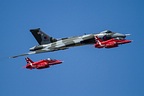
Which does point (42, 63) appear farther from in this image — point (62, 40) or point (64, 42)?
point (62, 40)

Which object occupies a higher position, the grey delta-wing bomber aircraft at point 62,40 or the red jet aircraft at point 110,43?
the grey delta-wing bomber aircraft at point 62,40

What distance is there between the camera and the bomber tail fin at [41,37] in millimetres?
104625

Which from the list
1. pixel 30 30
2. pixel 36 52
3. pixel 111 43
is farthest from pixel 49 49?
pixel 111 43

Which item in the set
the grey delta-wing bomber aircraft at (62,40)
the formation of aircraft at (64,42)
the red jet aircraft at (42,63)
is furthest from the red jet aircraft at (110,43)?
the red jet aircraft at (42,63)

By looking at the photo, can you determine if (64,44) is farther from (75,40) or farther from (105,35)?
(105,35)

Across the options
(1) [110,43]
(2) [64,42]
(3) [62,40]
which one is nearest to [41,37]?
(3) [62,40]

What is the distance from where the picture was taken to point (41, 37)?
105 meters


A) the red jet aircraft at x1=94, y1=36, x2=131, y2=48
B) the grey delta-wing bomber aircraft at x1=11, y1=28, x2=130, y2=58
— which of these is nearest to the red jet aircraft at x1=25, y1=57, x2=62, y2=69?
the grey delta-wing bomber aircraft at x1=11, y1=28, x2=130, y2=58

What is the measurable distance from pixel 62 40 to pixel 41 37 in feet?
24.7

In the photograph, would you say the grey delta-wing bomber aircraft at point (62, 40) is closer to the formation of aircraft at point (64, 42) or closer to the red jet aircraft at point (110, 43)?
the formation of aircraft at point (64, 42)

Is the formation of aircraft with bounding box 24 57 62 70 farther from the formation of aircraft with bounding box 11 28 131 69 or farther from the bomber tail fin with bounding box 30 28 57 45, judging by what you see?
the bomber tail fin with bounding box 30 28 57 45

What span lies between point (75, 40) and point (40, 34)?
42.2ft

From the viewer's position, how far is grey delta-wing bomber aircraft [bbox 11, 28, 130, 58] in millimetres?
97125

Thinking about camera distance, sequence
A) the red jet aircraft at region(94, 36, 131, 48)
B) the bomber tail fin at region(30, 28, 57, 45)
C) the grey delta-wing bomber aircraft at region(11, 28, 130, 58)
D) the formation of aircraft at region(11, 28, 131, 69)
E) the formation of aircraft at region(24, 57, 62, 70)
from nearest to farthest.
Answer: the red jet aircraft at region(94, 36, 131, 48) → the formation of aircraft at region(11, 28, 131, 69) → the formation of aircraft at region(24, 57, 62, 70) → the grey delta-wing bomber aircraft at region(11, 28, 130, 58) → the bomber tail fin at region(30, 28, 57, 45)
